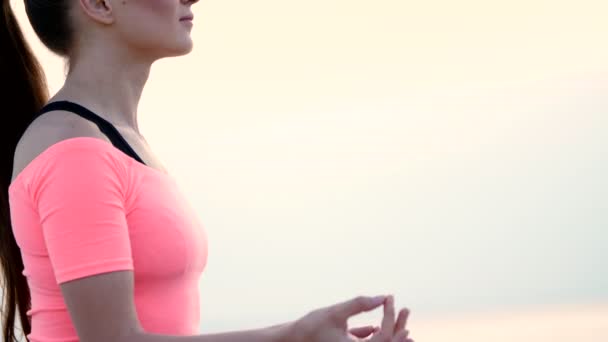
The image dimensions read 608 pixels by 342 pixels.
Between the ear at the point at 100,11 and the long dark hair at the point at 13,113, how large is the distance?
0.13 meters

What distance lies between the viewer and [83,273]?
1979 millimetres

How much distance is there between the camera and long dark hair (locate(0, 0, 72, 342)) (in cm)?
237

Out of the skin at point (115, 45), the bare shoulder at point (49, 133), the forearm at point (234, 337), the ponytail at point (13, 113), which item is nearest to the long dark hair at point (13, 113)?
the ponytail at point (13, 113)

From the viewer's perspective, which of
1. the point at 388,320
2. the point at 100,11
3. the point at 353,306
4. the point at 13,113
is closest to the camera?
the point at 353,306

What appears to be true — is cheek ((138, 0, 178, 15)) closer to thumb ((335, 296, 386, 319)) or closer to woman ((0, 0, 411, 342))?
woman ((0, 0, 411, 342))

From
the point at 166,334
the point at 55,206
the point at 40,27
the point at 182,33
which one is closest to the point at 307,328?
the point at 166,334

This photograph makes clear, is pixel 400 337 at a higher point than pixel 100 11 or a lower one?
lower

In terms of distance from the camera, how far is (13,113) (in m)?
2.43

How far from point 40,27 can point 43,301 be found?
0.46 m

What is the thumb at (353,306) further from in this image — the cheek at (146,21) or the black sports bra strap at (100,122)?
the cheek at (146,21)

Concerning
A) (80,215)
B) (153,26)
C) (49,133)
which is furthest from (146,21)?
(80,215)

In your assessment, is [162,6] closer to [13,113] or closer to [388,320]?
[13,113]

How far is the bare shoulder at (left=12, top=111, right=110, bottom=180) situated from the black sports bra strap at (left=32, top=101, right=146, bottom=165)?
0.01 meters

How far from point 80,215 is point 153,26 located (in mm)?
383
